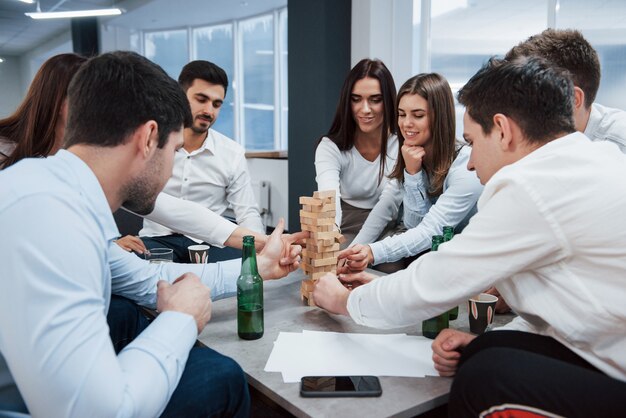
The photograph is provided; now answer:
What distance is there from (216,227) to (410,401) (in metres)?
1.35

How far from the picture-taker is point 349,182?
9.89 ft

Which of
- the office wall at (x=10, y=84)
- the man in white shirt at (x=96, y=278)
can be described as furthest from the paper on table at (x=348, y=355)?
the office wall at (x=10, y=84)

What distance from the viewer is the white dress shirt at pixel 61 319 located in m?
0.85

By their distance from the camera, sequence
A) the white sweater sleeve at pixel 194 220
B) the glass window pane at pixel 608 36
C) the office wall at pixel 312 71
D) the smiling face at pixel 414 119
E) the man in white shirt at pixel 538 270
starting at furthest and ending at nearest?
1. the office wall at pixel 312 71
2. the glass window pane at pixel 608 36
3. the smiling face at pixel 414 119
4. the white sweater sleeve at pixel 194 220
5. the man in white shirt at pixel 538 270

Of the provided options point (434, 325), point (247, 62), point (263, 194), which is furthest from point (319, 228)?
point (247, 62)

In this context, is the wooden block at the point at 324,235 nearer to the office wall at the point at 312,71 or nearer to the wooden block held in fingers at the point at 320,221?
the wooden block held in fingers at the point at 320,221

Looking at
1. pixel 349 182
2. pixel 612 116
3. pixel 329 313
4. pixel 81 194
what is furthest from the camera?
pixel 349 182

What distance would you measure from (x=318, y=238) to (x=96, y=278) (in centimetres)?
84

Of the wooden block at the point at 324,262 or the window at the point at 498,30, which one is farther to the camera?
the window at the point at 498,30

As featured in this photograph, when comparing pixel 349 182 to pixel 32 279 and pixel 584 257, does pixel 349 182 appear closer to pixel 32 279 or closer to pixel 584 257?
pixel 584 257

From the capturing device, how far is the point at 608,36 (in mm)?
3447

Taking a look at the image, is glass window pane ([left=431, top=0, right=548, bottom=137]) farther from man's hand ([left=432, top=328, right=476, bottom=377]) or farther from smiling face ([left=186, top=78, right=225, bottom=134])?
man's hand ([left=432, top=328, right=476, bottom=377])

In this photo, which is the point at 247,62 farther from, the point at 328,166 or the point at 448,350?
the point at 448,350

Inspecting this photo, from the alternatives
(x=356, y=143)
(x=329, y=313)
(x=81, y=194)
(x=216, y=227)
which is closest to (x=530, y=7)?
(x=356, y=143)
